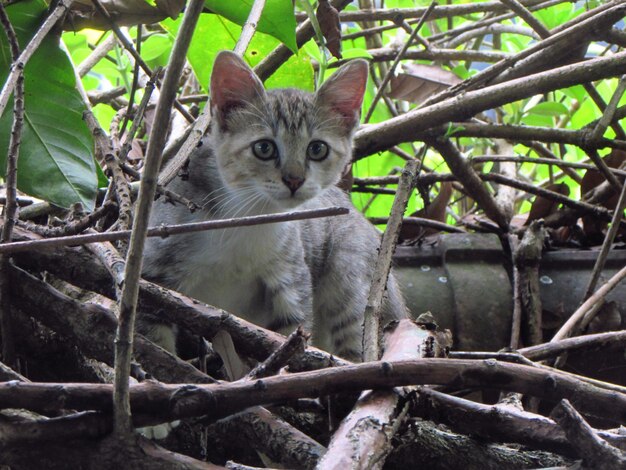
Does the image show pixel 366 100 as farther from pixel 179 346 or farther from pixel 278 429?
pixel 278 429

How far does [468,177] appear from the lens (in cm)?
333

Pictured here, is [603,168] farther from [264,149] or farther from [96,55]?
[96,55]

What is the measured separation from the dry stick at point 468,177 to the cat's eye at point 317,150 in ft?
1.40

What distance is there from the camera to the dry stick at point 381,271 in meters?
1.81

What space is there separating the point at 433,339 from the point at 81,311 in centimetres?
81

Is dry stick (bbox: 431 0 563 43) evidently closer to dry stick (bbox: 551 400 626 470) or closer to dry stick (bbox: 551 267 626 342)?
dry stick (bbox: 551 267 626 342)

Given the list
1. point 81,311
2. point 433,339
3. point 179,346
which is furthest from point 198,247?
point 433,339

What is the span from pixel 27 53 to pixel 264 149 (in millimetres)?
1260

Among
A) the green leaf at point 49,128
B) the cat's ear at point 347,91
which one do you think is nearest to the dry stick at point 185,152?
the green leaf at point 49,128

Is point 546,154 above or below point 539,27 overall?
below

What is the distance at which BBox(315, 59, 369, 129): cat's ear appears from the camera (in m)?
3.04

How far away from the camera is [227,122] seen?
10.2ft

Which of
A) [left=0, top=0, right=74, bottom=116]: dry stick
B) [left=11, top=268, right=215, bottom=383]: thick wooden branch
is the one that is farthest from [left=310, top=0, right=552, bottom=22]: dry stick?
[left=11, top=268, right=215, bottom=383]: thick wooden branch

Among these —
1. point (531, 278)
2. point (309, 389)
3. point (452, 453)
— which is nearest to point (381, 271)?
point (452, 453)
